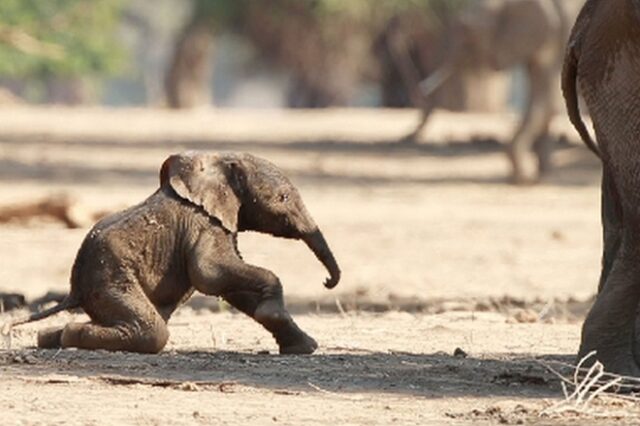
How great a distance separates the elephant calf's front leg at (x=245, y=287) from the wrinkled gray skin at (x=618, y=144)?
112 cm

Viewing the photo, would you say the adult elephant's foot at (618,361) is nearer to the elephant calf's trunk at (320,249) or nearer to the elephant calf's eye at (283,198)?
the elephant calf's trunk at (320,249)

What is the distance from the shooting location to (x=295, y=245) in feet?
43.9

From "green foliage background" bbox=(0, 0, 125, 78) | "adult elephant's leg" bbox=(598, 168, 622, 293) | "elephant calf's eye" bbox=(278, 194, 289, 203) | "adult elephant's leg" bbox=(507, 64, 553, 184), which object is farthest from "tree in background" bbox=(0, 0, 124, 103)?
"adult elephant's leg" bbox=(598, 168, 622, 293)

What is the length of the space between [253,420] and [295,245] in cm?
791

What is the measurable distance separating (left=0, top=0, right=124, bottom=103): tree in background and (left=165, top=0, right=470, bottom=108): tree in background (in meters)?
1.97

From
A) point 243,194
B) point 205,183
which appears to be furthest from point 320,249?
point 205,183

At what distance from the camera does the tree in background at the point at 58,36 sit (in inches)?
1057

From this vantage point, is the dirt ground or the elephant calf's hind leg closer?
the dirt ground

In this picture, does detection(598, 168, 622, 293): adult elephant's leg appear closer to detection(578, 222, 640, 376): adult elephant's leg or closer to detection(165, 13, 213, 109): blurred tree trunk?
detection(578, 222, 640, 376): adult elephant's leg

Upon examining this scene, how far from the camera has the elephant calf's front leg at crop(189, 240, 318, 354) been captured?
22.0 feet

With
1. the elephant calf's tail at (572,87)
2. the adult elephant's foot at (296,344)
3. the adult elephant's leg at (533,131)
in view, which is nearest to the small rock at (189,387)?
the adult elephant's foot at (296,344)

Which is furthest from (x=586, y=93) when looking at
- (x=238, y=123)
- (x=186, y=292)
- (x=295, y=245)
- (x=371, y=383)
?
(x=238, y=123)

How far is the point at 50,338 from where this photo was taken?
22.9 feet

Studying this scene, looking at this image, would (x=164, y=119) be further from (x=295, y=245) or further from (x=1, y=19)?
(x=295, y=245)
